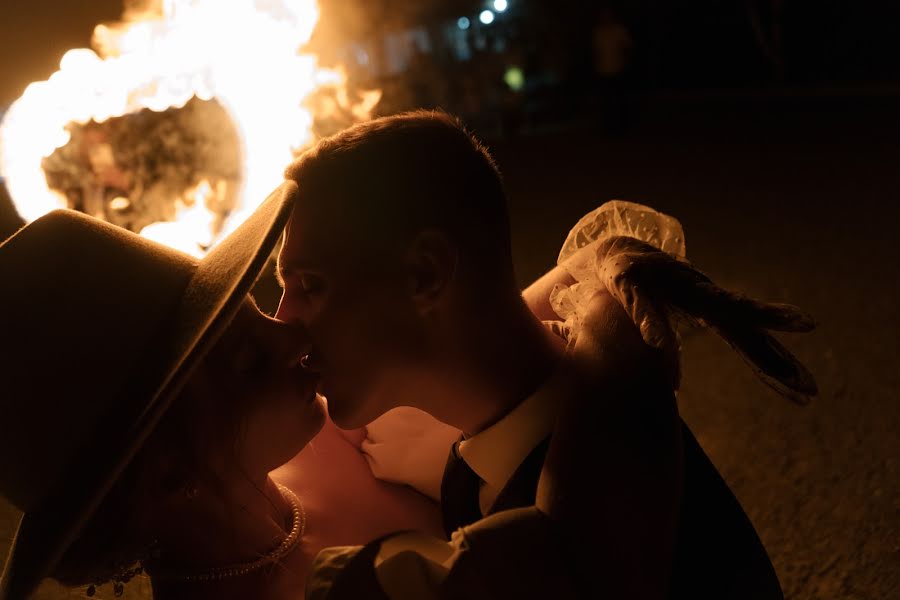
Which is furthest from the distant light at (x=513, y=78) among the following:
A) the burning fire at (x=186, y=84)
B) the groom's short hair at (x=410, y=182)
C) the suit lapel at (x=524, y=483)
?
the suit lapel at (x=524, y=483)

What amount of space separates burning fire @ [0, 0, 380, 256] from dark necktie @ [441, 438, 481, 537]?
3.57 meters

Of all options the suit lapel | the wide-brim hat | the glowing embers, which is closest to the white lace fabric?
the suit lapel

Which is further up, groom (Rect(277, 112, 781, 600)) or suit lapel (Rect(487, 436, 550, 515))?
groom (Rect(277, 112, 781, 600))

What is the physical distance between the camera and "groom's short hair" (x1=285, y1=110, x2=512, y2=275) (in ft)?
5.52

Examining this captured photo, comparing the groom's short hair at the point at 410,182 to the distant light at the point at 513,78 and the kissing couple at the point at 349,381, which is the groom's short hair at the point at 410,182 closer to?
the kissing couple at the point at 349,381

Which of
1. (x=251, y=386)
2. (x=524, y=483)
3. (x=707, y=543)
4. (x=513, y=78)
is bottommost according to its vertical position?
(x=513, y=78)

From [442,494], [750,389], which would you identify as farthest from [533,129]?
[442,494]

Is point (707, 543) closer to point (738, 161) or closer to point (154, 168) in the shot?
point (154, 168)

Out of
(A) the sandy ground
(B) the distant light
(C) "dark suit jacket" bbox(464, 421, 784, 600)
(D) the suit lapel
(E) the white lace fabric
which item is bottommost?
(A) the sandy ground

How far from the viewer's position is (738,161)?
9.23 metres

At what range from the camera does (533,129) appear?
15781mm

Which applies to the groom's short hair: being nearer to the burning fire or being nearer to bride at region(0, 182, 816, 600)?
bride at region(0, 182, 816, 600)

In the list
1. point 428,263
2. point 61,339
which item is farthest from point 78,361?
point 428,263

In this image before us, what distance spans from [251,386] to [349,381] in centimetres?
21
